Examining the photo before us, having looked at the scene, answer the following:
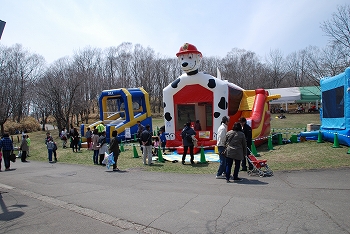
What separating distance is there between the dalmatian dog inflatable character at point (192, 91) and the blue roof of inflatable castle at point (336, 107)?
481 centimetres

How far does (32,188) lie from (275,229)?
6742mm

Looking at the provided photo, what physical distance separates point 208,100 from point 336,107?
5.81 meters

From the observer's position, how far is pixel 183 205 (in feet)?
18.7

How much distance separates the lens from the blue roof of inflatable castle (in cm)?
1149

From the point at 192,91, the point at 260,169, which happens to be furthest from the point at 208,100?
the point at 260,169

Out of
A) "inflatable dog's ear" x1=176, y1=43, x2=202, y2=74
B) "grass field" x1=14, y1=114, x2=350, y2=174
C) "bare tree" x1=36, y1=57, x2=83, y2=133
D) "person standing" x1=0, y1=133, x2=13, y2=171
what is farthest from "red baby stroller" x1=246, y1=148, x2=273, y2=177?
"bare tree" x1=36, y1=57, x2=83, y2=133

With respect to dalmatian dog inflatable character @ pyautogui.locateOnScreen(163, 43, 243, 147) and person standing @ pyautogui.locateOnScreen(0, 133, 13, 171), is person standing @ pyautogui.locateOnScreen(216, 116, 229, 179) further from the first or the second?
person standing @ pyautogui.locateOnScreen(0, 133, 13, 171)

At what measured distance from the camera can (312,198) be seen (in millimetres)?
5672

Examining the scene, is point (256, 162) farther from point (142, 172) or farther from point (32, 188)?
point (32, 188)

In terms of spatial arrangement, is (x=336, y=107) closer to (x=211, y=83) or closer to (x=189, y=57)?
(x=211, y=83)

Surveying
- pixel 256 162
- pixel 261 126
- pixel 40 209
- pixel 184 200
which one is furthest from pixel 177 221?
pixel 261 126

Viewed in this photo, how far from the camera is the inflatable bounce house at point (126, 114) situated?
20.1 meters

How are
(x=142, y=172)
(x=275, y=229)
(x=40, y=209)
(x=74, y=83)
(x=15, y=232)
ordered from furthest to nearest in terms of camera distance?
(x=74, y=83)
(x=142, y=172)
(x=40, y=209)
(x=15, y=232)
(x=275, y=229)

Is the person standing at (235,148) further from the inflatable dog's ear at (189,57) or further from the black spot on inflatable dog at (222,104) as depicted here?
the inflatable dog's ear at (189,57)
